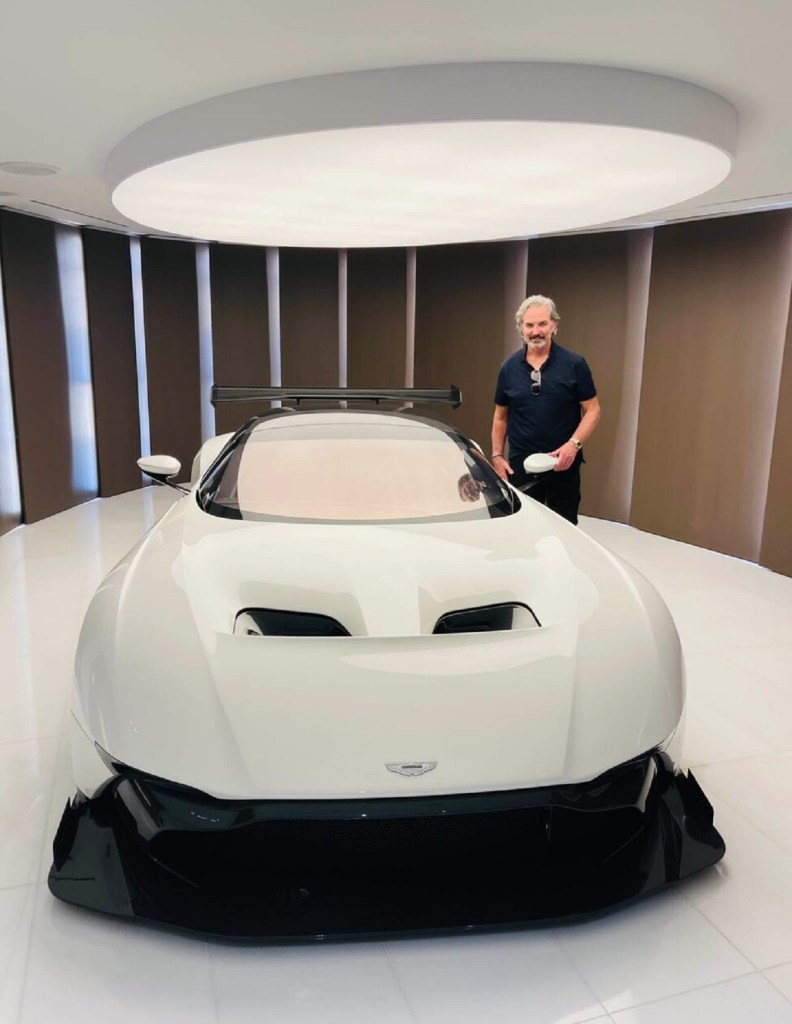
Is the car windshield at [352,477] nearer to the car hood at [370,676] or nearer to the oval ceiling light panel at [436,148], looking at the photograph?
the car hood at [370,676]

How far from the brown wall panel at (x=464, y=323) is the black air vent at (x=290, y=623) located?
461cm

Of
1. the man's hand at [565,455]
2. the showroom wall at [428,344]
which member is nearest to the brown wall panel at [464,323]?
the showroom wall at [428,344]

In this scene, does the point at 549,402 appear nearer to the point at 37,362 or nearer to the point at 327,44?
the point at 327,44

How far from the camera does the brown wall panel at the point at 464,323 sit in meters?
5.94

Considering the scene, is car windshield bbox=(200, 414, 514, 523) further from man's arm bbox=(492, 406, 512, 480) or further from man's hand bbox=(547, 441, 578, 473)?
man's arm bbox=(492, 406, 512, 480)

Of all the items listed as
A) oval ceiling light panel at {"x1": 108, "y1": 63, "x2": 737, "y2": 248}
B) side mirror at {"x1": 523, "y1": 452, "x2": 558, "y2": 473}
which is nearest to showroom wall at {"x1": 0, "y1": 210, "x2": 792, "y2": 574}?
oval ceiling light panel at {"x1": 108, "y1": 63, "x2": 737, "y2": 248}

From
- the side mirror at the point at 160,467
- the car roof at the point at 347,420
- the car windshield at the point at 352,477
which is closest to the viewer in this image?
the car windshield at the point at 352,477

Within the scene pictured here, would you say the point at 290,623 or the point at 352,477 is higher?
the point at 352,477

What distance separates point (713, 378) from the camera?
15.4ft

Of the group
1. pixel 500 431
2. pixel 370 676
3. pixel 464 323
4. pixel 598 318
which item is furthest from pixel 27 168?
pixel 598 318

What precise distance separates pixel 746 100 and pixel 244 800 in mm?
2658

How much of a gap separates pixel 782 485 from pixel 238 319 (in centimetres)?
464

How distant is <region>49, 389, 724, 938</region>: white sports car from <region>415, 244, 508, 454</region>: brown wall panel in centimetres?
452

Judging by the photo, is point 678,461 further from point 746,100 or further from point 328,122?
point 328,122
